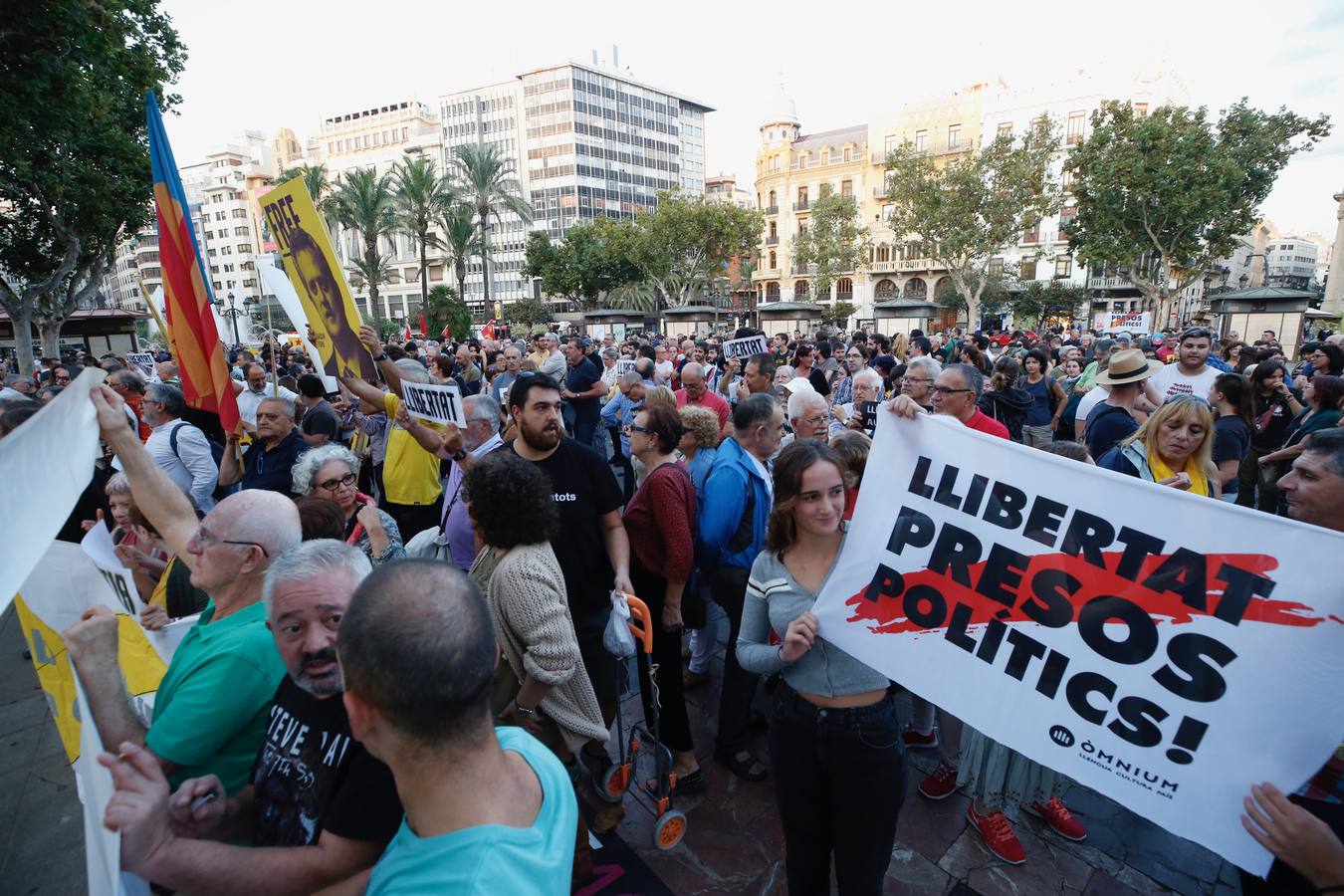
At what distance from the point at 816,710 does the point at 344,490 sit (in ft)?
8.75

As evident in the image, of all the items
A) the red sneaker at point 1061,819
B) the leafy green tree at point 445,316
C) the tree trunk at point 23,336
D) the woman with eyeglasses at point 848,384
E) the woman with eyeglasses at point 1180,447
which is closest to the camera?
the red sneaker at point 1061,819

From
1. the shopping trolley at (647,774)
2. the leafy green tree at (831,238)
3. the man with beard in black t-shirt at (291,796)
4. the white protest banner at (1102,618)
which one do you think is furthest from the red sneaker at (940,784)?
the leafy green tree at (831,238)

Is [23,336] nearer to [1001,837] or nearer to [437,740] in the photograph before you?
[437,740]

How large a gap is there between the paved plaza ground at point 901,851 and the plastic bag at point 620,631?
1.08 meters

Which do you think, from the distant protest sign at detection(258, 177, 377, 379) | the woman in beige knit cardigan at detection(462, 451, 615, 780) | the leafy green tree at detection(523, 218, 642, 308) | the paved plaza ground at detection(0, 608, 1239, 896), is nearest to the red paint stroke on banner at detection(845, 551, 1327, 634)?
the woman in beige knit cardigan at detection(462, 451, 615, 780)

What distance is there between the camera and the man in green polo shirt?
168 cm

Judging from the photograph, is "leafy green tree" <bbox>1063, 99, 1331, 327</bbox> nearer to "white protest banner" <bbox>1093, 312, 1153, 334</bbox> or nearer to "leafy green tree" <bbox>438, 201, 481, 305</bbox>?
"white protest banner" <bbox>1093, 312, 1153, 334</bbox>

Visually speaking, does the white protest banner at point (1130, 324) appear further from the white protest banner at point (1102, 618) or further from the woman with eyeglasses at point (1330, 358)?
the white protest banner at point (1102, 618)

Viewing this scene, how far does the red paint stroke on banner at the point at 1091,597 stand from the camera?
172 cm


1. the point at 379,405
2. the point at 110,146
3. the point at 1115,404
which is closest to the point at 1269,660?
the point at 1115,404

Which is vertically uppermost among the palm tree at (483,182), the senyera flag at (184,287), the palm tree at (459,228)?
the palm tree at (483,182)

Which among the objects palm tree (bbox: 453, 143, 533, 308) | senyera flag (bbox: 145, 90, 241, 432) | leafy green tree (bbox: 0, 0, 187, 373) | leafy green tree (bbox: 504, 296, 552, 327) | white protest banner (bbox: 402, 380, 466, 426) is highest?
palm tree (bbox: 453, 143, 533, 308)

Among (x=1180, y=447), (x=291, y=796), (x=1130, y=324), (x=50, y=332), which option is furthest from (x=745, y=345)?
(x=50, y=332)

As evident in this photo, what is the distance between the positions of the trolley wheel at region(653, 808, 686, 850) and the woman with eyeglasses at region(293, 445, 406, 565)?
186cm
